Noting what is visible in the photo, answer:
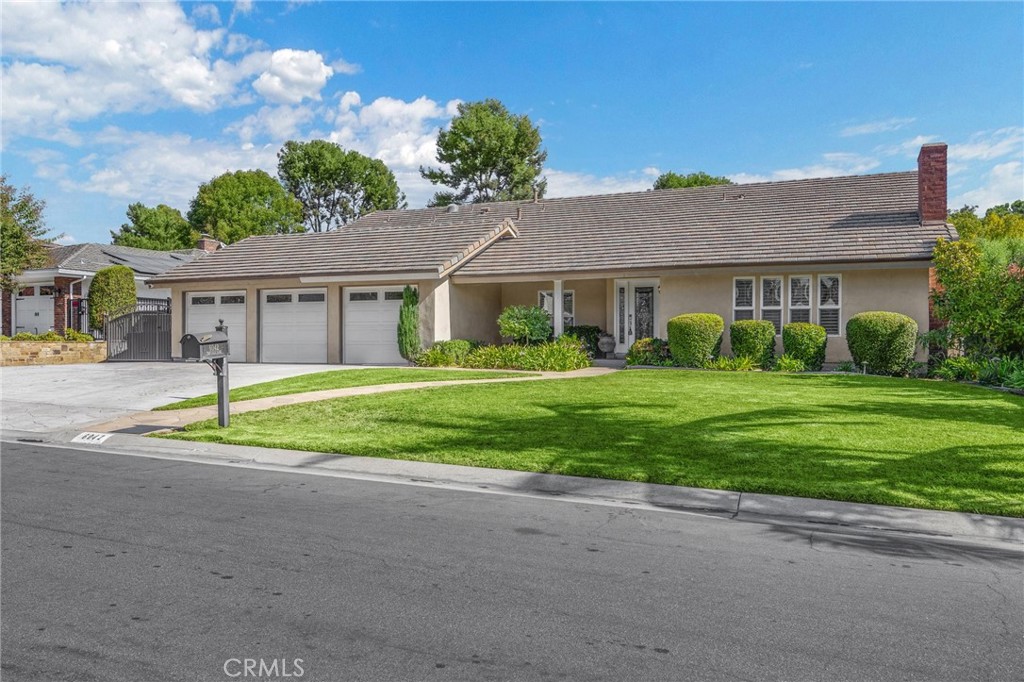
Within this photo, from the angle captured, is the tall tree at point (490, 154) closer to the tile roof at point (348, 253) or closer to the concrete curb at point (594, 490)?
the tile roof at point (348, 253)

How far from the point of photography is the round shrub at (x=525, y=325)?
2175cm

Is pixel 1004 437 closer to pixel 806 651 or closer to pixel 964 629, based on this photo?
pixel 964 629

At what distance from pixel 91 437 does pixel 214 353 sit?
85.2 inches

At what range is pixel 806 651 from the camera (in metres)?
3.65

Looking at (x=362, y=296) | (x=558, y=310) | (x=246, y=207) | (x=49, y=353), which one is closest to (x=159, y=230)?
(x=246, y=207)

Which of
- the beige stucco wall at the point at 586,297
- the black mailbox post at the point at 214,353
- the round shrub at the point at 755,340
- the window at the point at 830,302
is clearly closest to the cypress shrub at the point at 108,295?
the beige stucco wall at the point at 586,297

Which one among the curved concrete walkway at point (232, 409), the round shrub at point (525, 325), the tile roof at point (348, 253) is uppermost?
the tile roof at point (348, 253)

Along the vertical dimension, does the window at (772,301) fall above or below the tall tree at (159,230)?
below

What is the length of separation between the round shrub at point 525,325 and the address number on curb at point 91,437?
12.7 m

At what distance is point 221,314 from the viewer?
24.5m

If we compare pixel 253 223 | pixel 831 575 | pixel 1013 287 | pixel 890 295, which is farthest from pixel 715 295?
pixel 253 223

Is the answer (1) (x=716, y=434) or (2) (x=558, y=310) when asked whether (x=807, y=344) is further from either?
(1) (x=716, y=434)

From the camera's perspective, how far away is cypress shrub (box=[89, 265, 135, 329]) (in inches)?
1130

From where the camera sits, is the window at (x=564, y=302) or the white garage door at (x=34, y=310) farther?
the white garage door at (x=34, y=310)
